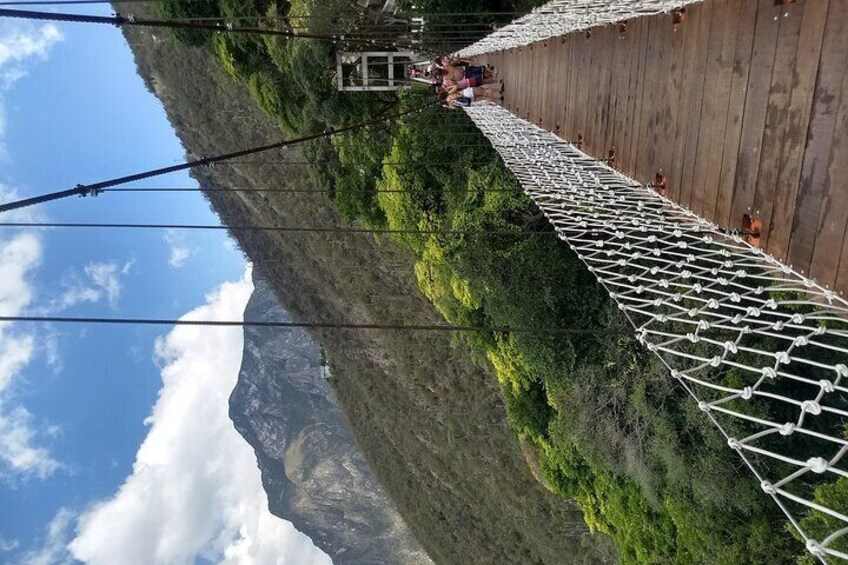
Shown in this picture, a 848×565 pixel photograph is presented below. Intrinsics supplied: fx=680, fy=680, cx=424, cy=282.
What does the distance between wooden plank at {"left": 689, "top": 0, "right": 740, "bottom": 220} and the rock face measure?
Result: 3123cm

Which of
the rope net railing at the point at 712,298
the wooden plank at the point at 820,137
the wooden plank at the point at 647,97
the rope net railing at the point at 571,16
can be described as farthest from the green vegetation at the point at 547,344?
the wooden plank at the point at 820,137

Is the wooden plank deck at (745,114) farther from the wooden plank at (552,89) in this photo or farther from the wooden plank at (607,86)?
the wooden plank at (552,89)

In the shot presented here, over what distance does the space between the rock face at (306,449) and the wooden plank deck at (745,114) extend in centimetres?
3062

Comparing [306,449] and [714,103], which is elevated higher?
[714,103]

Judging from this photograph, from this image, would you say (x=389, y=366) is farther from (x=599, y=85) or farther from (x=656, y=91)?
(x=656, y=91)

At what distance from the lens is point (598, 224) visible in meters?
4.80

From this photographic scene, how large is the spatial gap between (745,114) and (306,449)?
40.0 meters

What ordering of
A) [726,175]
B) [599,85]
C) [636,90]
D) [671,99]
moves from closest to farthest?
1. [726,175]
2. [671,99]
3. [636,90]
4. [599,85]

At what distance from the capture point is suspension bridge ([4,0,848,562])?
267 cm

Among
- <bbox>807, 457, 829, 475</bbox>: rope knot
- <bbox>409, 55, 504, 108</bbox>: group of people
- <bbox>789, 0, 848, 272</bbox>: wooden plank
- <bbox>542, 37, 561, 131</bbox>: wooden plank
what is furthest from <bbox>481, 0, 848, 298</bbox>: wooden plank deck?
<bbox>409, 55, 504, 108</bbox>: group of people

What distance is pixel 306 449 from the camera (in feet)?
134

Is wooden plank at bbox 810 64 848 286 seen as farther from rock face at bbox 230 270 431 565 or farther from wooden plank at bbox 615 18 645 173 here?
rock face at bbox 230 270 431 565

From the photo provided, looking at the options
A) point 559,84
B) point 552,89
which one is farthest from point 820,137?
point 552,89

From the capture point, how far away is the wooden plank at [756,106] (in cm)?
308
